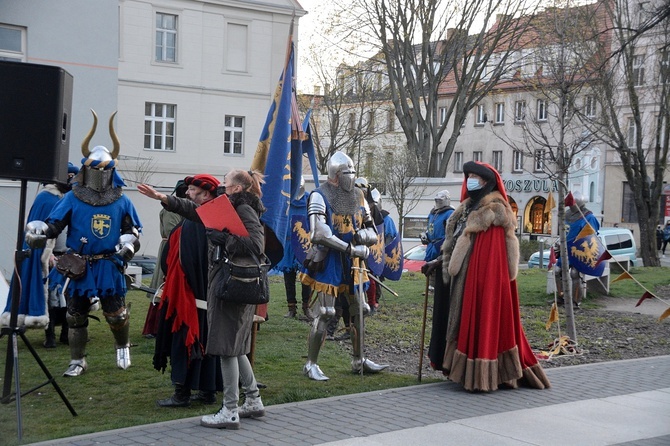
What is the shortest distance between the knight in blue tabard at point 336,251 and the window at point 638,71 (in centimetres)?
1744

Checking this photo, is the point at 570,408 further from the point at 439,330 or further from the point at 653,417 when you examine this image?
the point at 439,330

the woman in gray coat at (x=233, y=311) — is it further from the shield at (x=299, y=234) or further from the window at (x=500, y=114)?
the window at (x=500, y=114)

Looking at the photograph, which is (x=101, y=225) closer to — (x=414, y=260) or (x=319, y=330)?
(x=319, y=330)

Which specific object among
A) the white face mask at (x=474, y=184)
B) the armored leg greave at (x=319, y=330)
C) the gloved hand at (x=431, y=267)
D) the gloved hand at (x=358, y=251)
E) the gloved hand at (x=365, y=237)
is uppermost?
the white face mask at (x=474, y=184)

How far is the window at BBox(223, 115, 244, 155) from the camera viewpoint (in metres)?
36.3

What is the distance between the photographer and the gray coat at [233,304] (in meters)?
5.96

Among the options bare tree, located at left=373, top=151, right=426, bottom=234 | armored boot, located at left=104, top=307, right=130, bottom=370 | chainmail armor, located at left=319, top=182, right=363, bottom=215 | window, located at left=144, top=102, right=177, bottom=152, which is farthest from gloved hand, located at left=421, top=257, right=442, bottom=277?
window, located at left=144, top=102, right=177, bottom=152

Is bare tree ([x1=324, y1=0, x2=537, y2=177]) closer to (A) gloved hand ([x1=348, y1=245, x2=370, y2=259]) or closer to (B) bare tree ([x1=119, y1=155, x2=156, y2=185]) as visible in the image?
(B) bare tree ([x1=119, y1=155, x2=156, y2=185])

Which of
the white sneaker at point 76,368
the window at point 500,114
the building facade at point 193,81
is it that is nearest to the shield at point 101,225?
the white sneaker at point 76,368

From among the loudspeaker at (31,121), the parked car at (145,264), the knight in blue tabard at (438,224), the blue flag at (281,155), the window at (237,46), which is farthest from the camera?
the window at (237,46)

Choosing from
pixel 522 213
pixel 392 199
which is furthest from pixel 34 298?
pixel 522 213

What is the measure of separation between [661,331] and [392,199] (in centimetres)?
2144

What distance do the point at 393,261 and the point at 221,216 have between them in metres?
6.12

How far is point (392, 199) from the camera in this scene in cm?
3366
